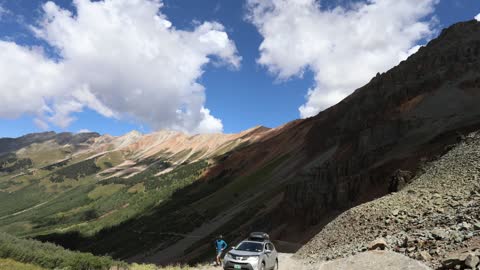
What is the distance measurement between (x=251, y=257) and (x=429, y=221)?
10565 mm

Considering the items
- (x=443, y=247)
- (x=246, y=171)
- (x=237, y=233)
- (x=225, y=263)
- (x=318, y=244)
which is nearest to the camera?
(x=443, y=247)

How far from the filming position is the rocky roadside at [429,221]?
15359 mm

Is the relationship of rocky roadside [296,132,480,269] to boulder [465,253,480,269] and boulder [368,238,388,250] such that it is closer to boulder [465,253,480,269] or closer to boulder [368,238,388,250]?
boulder [465,253,480,269]

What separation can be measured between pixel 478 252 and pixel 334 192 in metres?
39.2

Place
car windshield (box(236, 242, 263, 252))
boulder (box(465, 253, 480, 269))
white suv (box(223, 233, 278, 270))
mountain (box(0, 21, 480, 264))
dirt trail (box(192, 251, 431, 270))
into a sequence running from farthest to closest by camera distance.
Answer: mountain (box(0, 21, 480, 264)), car windshield (box(236, 242, 263, 252)), white suv (box(223, 233, 278, 270)), dirt trail (box(192, 251, 431, 270)), boulder (box(465, 253, 480, 269))

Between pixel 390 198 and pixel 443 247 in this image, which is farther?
pixel 390 198

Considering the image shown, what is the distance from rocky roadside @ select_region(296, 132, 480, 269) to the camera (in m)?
15.4

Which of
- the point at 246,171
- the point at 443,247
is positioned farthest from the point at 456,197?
the point at 246,171

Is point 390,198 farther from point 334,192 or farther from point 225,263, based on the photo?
point 334,192

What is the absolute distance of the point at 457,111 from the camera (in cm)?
5519

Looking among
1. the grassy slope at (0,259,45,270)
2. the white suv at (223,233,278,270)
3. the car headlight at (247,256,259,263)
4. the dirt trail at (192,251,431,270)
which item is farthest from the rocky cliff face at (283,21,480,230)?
the grassy slope at (0,259,45,270)

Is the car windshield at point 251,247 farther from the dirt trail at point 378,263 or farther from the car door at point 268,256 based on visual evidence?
the dirt trail at point 378,263

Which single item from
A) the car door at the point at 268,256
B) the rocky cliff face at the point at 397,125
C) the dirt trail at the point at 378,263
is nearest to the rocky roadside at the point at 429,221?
the dirt trail at the point at 378,263

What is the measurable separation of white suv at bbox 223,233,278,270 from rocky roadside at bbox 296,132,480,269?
4904 millimetres
